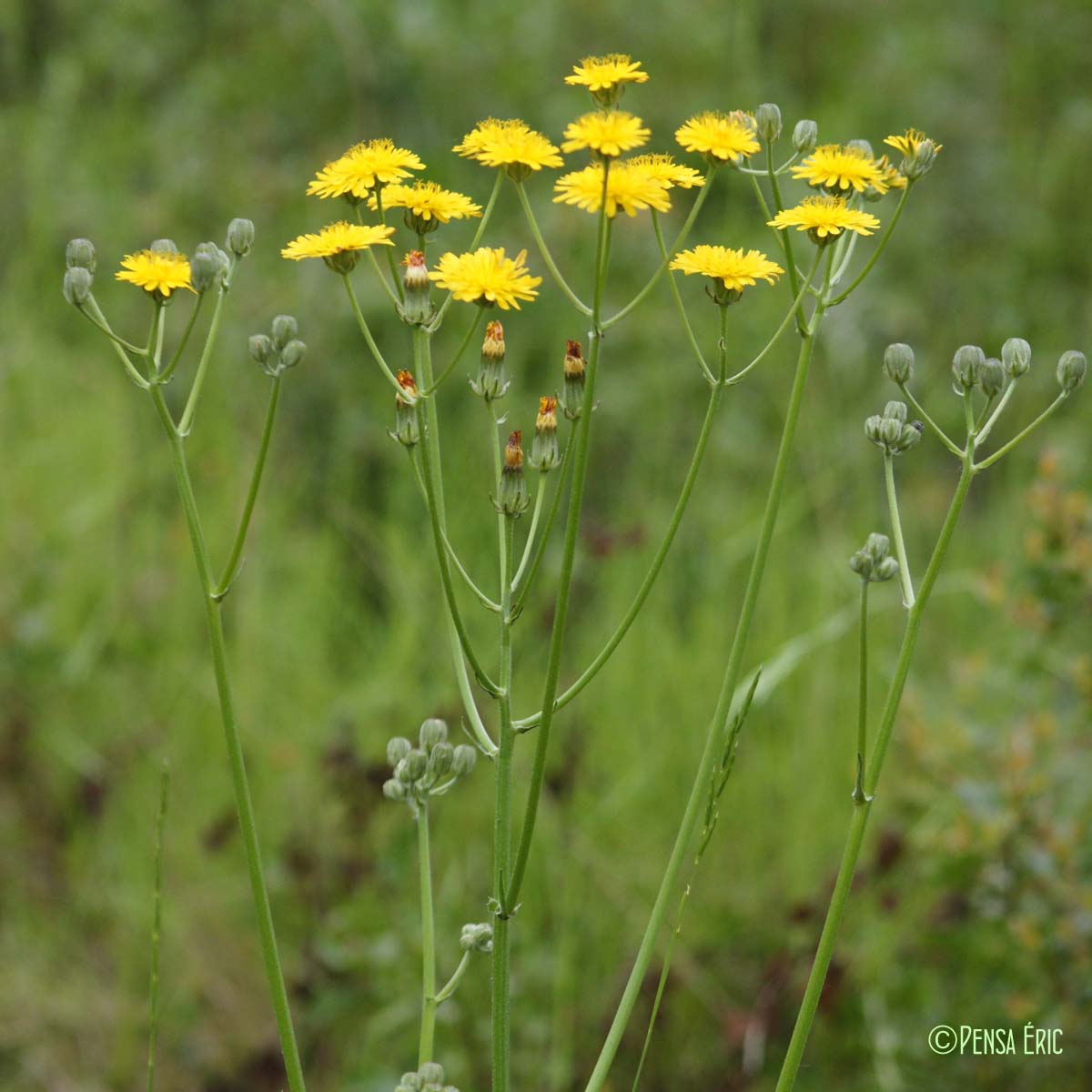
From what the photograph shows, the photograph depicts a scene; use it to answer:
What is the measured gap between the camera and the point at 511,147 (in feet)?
4.45

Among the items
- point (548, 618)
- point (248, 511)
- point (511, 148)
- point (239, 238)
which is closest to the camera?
point (248, 511)

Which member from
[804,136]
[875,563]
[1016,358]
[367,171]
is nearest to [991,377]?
[1016,358]

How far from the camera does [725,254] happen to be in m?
1.39

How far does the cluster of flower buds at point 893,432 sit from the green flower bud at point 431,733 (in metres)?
0.57

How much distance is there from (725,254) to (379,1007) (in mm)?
2146

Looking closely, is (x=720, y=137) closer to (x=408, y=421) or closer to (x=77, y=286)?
(x=408, y=421)

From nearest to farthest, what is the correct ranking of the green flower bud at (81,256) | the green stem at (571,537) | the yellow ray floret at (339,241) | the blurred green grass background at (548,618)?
1. the green stem at (571,537)
2. the yellow ray floret at (339,241)
3. the green flower bud at (81,256)
4. the blurred green grass background at (548,618)

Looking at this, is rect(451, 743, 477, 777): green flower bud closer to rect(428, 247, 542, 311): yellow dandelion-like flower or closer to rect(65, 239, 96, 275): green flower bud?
rect(428, 247, 542, 311): yellow dandelion-like flower

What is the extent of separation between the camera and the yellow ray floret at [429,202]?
55.2 inches

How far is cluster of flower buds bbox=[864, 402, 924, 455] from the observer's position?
4.68 feet

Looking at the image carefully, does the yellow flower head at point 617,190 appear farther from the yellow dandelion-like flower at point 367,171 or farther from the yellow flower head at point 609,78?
the yellow dandelion-like flower at point 367,171

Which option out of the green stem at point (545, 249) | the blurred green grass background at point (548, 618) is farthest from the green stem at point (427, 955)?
the blurred green grass background at point (548, 618)

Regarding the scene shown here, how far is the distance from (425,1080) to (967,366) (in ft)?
3.10

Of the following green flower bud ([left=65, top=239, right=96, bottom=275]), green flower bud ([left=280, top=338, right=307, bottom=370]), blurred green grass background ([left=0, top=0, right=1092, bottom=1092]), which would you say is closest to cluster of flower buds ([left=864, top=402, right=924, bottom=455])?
green flower bud ([left=280, top=338, right=307, bottom=370])
